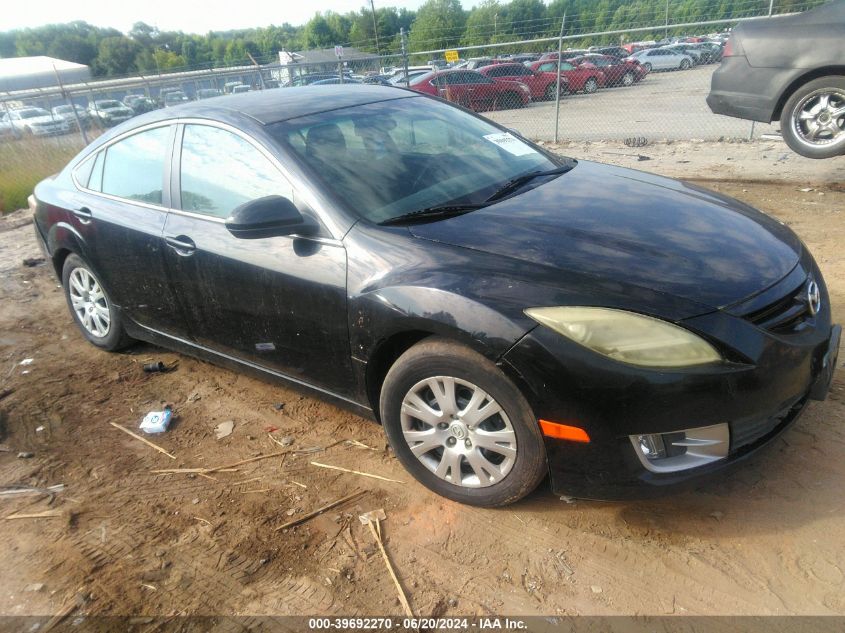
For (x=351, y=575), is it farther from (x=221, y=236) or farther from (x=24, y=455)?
(x=24, y=455)

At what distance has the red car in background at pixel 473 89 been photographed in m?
16.2

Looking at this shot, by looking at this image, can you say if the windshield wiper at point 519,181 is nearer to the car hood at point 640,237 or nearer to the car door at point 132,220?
the car hood at point 640,237

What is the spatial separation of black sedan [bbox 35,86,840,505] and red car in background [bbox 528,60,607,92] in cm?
1946

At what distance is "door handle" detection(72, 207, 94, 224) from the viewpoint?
3906mm

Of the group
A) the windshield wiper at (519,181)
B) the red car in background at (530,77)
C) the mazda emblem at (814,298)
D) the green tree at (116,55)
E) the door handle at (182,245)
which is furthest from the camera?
the green tree at (116,55)

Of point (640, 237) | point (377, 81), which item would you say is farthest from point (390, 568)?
point (377, 81)

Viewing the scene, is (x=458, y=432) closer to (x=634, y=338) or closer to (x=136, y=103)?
(x=634, y=338)

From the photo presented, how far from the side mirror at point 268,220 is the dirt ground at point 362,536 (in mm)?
1157

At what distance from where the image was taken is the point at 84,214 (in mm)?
3951

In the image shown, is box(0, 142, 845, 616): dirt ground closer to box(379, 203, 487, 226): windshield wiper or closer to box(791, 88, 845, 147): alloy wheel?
box(379, 203, 487, 226): windshield wiper

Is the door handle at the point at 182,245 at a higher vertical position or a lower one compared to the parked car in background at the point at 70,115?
higher

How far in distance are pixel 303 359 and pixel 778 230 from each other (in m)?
2.30

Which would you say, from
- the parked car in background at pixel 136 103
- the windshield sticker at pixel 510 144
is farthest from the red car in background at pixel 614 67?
the windshield sticker at pixel 510 144

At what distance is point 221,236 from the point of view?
3.09 m
